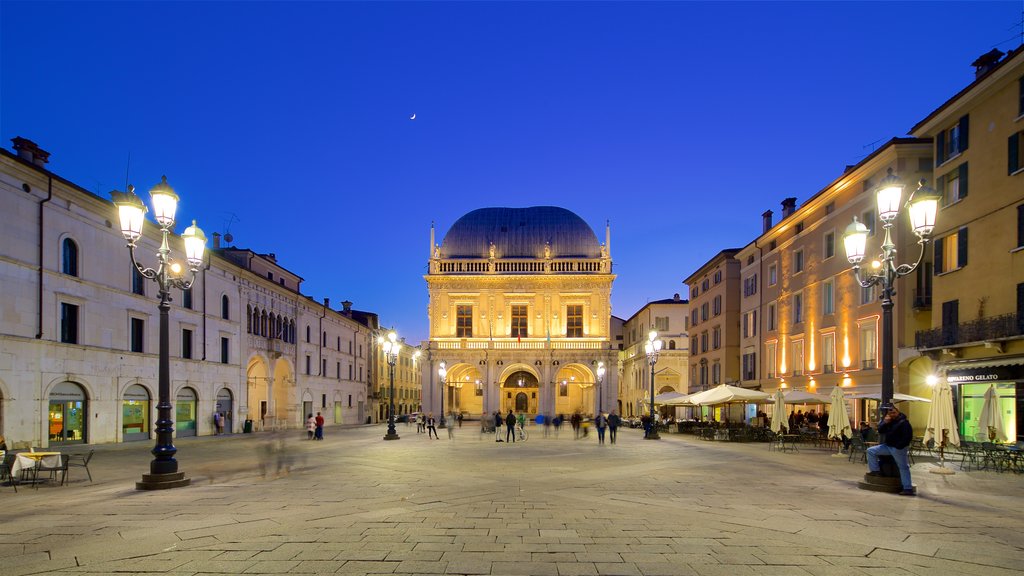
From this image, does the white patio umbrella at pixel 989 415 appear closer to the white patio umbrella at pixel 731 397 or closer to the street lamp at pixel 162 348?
the white patio umbrella at pixel 731 397

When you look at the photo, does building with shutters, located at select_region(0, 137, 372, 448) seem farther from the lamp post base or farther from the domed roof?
the domed roof

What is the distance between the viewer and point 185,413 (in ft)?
123

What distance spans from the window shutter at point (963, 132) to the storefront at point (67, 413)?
3646 cm

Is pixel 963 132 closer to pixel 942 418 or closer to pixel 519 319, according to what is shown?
pixel 942 418

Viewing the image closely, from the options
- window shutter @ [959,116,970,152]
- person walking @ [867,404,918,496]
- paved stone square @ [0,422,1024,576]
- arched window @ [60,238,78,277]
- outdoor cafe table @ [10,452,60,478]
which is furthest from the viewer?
arched window @ [60,238,78,277]

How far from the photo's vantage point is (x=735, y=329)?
Answer: 52.8m

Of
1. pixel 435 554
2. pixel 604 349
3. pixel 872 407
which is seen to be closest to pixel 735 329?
pixel 604 349

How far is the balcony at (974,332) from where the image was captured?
2302cm

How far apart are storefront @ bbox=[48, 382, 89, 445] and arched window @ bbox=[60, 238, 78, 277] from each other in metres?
4.54

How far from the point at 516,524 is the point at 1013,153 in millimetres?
23117

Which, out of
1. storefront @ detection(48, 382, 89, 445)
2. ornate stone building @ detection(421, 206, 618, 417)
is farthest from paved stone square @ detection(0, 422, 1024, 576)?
ornate stone building @ detection(421, 206, 618, 417)

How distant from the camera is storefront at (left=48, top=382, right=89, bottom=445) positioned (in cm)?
2694

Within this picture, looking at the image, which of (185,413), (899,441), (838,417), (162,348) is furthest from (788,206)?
(162,348)

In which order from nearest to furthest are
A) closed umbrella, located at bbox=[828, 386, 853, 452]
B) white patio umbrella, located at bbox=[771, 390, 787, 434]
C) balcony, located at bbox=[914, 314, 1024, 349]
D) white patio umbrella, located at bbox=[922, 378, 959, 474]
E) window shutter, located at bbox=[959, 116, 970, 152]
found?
white patio umbrella, located at bbox=[922, 378, 959, 474], balcony, located at bbox=[914, 314, 1024, 349], closed umbrella, located at bbox=[828, 386, 853, 452], window shutter, located at bbox=[959, 116, 970, 152], white patio umbrella, located at bbox=[771, 390, 787, 434]
